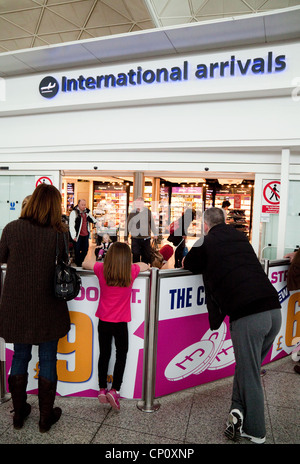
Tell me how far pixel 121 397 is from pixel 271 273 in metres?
1.97

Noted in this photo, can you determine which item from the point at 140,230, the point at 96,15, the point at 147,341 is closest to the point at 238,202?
the point at 140,230

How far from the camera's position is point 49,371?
2344mm

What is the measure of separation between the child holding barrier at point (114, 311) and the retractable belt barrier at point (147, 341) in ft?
0.43

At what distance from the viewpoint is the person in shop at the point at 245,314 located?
2.20m

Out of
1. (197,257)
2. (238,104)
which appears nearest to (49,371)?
(197,257)

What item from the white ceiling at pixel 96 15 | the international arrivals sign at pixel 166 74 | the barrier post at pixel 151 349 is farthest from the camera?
the white ceiling at pixel 96 15

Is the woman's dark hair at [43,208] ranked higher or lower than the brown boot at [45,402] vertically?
higher

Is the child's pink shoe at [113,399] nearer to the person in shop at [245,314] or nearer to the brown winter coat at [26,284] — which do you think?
the brown winter coat at [26,284]

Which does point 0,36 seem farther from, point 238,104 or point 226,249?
point 226,249

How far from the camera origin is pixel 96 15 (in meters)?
8.49

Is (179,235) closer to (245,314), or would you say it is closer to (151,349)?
(151,349)

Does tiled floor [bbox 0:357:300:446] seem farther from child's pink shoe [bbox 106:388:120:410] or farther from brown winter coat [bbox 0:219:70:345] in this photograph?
brown winter coat [bbox 0:219:70:345]

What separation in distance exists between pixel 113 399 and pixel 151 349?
1.59 ft

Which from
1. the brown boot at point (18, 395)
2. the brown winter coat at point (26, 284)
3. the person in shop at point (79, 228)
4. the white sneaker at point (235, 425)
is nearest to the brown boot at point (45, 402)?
the brown boot at point (18, 395)
